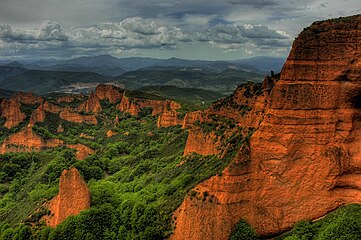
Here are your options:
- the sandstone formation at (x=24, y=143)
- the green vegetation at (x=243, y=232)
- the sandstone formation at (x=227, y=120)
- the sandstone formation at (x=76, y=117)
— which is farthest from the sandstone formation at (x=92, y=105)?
the green vegetation at (x=243, y=232)

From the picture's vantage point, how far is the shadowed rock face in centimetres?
3750

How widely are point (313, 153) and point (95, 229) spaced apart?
90.1ft

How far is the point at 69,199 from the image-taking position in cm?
4853

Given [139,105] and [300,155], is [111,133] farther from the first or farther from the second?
[300,155]

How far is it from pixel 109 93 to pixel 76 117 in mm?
25613


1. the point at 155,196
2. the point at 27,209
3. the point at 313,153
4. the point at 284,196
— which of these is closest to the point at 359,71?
the point at 313,153

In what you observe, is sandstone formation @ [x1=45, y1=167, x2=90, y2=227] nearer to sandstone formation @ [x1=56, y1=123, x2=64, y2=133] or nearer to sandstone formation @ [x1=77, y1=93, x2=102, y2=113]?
sandstone formation @ [x1=56, y1=123, x2=64, y2=133]

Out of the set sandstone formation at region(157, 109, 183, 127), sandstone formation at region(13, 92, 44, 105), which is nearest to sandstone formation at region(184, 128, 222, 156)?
sandstone formation at region(157, 109, 183, 127)

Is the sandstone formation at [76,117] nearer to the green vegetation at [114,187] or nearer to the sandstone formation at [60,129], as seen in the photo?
the sandstone formation at [60,129]

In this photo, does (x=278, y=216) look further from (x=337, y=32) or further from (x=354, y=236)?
(x=337, y=32)

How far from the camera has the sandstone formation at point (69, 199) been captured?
48.2 m

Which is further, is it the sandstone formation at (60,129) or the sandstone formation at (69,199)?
the sandstone formation at (60,129)

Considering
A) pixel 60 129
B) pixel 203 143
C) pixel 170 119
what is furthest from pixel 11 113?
pixel 203 143

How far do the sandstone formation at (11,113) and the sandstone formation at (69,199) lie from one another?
82.9 meters
